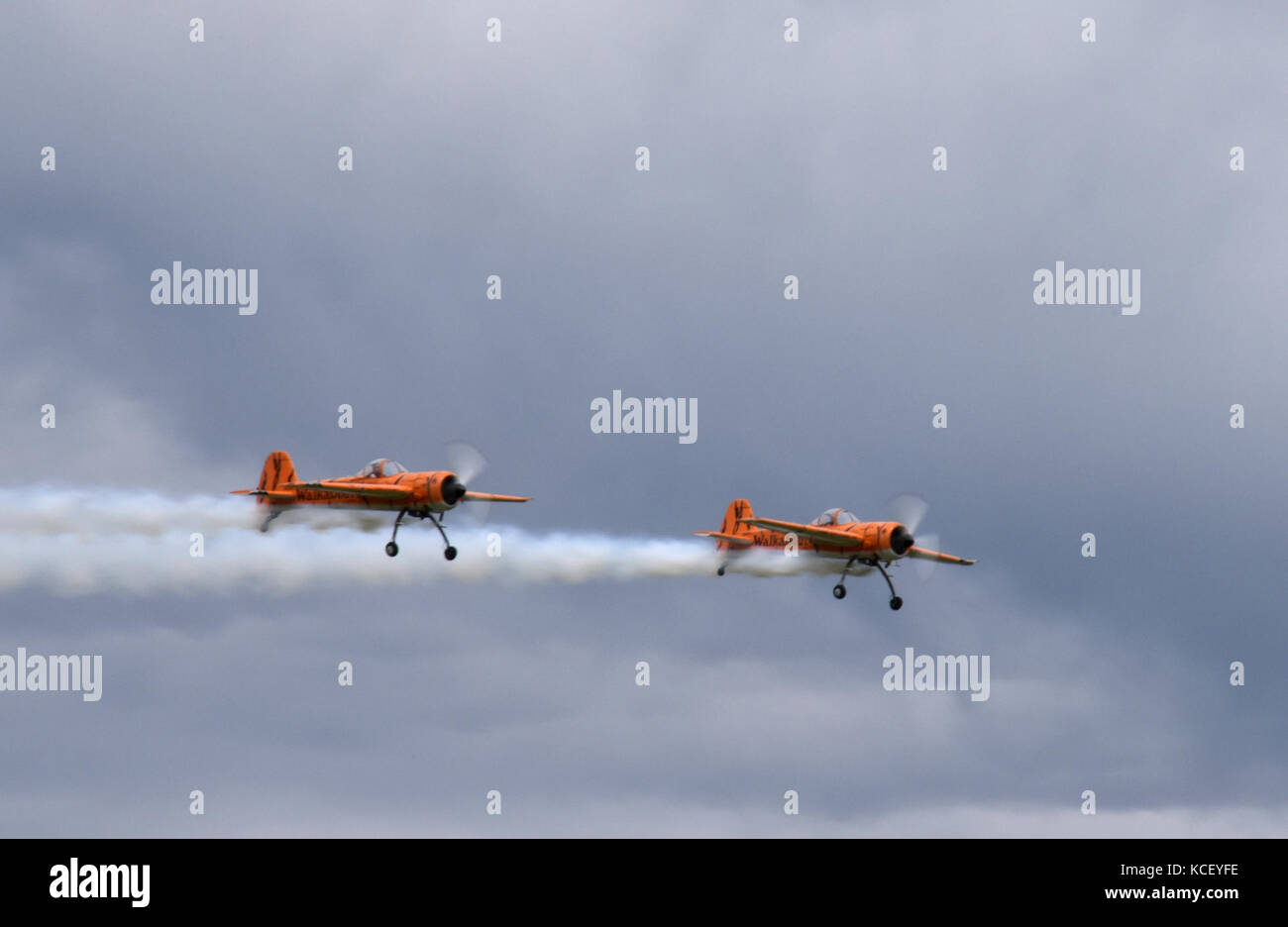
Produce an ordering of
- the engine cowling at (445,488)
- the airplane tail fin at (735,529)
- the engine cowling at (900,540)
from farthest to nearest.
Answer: the airplane tail fin at (735,529) < the engine cowling at (900,540) < the engine cowling at (445,488)

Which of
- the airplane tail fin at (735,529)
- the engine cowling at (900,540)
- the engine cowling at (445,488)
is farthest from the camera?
the airplane tail fin at (735,529)

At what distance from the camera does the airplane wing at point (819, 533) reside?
299 ft

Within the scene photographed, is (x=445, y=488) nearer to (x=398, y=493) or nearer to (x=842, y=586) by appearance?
(x=398, y=493)

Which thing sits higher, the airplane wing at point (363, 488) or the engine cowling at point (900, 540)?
the airplane wing at point (363, 488)

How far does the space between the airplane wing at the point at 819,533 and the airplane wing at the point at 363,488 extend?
13.9m

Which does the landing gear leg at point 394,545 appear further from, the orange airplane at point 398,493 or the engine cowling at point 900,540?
the engine cowling at point 900,540

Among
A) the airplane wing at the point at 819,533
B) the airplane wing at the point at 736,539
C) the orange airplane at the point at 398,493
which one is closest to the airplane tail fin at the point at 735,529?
the airplane wing at the point at 736,539

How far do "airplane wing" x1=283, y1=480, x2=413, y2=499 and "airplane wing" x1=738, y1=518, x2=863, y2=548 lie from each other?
13.9 m

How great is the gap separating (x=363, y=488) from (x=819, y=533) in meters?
17.9

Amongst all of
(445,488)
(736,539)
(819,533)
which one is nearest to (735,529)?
(736,539)

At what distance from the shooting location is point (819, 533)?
300 feet

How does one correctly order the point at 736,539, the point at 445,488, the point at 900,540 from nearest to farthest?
the point at 445,488
the point at 900,540
the point at 736,539
